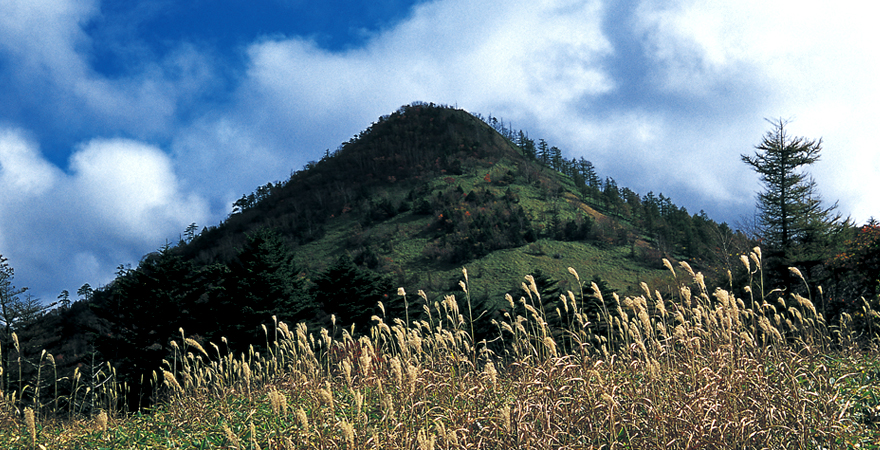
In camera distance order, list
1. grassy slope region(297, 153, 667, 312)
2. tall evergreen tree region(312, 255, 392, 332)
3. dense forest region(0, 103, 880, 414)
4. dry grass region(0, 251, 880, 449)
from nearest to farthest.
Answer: dry grass region(0, 251, 880, 449)
dense forest region(0, 103, 880, 414)
tall evergreen tree region(312, 255, 392, 332)
grassy slope region(297, 153, 667, 312)

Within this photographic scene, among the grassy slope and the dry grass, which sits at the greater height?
the grassy slope

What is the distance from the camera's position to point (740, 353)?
12.6ft

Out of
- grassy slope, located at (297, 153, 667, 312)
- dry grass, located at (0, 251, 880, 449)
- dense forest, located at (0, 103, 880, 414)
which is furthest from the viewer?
grassy slope, located at (297, 153, 667, 312)

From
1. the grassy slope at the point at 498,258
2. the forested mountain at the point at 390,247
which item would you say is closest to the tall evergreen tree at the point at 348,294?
the forested mountain at the point at 390,247

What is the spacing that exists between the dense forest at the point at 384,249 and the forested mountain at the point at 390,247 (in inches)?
5.9

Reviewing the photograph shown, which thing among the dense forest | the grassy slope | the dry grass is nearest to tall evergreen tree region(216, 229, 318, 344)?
the dense forest

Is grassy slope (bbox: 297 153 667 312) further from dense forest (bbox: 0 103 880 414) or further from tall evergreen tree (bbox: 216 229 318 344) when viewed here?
tall evergreen tree (bbox: 216 229 318 344)

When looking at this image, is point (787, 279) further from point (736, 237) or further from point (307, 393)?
point (307, 393)

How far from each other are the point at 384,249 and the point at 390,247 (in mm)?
849

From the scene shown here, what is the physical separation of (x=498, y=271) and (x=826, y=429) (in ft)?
167

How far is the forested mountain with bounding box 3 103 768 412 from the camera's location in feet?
74.8

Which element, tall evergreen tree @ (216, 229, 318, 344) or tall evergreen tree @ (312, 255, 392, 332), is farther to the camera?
tall evergreen tree @ (312, 255, 392, 332)

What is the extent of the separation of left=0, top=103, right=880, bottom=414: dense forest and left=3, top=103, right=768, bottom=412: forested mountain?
0.15 meters

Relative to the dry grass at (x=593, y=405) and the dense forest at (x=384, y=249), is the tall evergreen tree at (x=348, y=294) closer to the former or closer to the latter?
the dense forest at (x=384, y=249)
